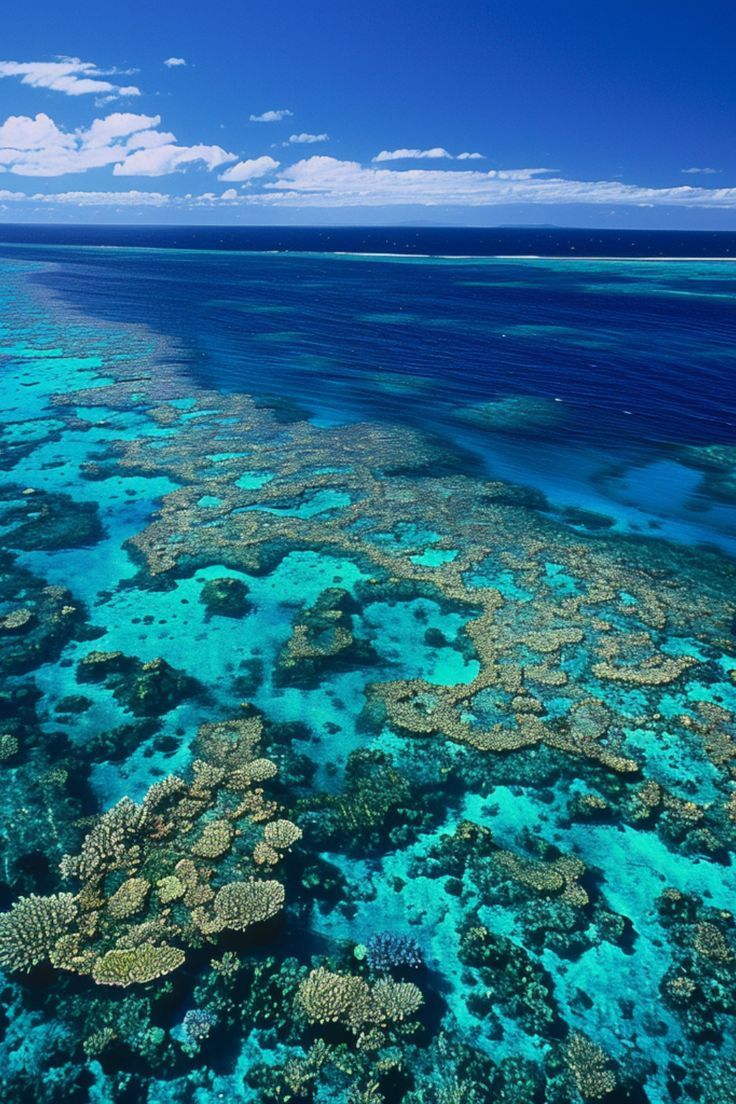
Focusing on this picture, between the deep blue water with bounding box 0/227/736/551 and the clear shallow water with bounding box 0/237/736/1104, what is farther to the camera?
the deep blue water with bounding box 0/227/736/551

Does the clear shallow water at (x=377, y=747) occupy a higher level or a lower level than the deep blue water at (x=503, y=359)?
lower

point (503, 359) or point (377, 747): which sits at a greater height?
point (503, 359)

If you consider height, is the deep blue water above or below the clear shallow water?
above

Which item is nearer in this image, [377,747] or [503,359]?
[377,747]

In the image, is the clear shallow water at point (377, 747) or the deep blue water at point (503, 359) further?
the deep blue water at point (503, 359)

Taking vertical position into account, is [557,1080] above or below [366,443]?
below

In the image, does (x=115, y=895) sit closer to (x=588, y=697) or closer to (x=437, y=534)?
(x=588, y=697)

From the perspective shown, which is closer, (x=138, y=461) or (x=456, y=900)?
(x=456, y=900)

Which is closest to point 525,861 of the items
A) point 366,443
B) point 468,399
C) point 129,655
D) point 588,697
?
point 588,697
